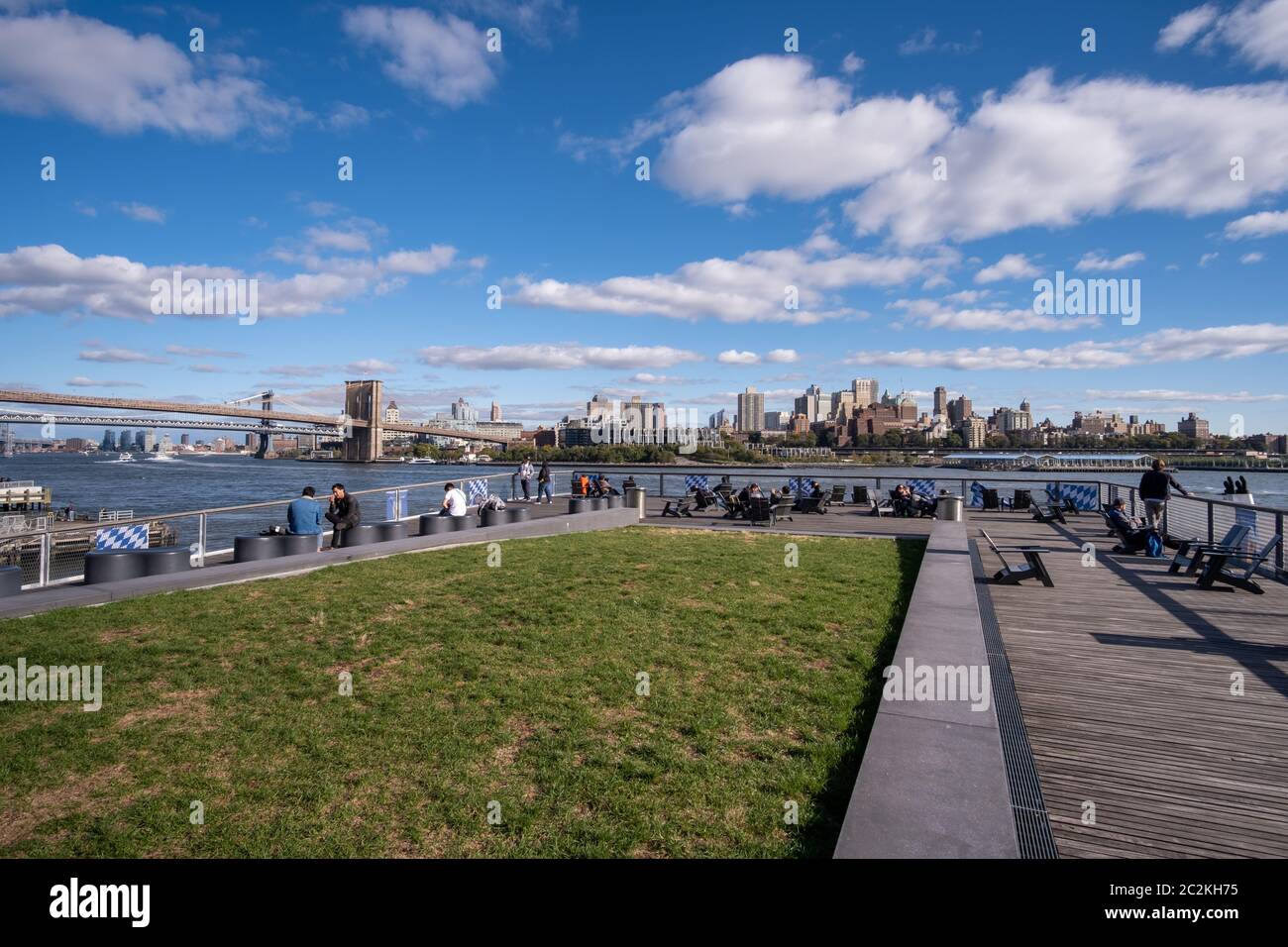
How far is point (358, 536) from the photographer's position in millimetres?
12914

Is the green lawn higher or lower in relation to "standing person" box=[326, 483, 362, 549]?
lower

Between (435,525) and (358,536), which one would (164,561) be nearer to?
(358,536)

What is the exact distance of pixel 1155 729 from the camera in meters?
4.77

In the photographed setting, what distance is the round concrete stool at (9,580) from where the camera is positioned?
8289 mm

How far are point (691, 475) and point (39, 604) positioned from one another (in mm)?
20404

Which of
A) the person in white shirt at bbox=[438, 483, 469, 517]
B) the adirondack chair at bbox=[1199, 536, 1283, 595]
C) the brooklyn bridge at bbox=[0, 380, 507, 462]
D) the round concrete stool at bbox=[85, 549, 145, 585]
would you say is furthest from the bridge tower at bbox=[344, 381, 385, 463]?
the adirondack chair at bbox=[1199, 536, 1283, 595]

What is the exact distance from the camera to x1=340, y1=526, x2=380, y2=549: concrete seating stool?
12711 millimetres

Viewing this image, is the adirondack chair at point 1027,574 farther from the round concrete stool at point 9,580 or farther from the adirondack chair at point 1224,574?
the round concrete stool at point 9,580

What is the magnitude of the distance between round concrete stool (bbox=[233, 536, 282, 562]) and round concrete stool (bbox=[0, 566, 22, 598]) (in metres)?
2.83

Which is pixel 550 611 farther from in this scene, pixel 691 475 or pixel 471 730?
pixel 691 475

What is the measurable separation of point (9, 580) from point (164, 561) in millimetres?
1706

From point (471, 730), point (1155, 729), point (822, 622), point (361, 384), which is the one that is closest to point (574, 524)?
point (822, 622)

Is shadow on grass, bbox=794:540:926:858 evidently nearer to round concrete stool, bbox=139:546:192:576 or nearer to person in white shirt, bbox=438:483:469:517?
round concrete stool, bbox=139:546:192:576
